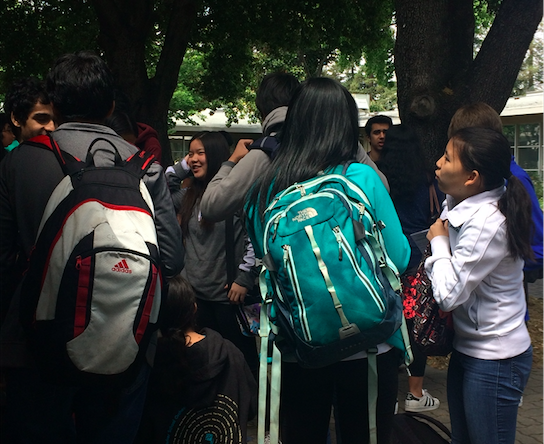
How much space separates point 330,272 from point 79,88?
1198 mm

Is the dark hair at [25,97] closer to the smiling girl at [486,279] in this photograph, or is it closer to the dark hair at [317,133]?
the dark hair at [317,133]

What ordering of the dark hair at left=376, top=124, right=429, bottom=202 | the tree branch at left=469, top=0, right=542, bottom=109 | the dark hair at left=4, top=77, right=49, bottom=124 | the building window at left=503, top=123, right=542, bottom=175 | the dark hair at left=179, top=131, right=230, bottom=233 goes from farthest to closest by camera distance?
the building window at left=503, top=123, right=542, bottom=175 → the tree branch at left=469, top=0, right=542, bottom=109 → the dark hair at left=376, top=124, right=429, bottom=202 → the dark hair at left=179, top=131, right=230, bottom=233 → the dark hair at left=4, top=77, right=49, bottom=124

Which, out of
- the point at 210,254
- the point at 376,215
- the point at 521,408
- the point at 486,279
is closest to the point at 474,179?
the point at 486,279

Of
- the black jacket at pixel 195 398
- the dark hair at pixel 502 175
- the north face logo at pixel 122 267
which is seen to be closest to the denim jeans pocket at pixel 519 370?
the dark hair at pixel 502 175

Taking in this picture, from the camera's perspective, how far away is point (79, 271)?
1953mm

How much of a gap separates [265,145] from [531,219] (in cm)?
116

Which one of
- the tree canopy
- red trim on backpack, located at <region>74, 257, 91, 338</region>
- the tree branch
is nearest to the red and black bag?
red trim on backpack, located at <region>74, 257, 91, 338</region>

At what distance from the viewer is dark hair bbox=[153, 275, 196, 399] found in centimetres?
281

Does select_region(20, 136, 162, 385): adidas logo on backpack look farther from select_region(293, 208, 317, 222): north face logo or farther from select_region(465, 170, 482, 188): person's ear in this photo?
select_region(465, 170, 482, 188): person's ear

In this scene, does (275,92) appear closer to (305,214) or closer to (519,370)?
(305,214)

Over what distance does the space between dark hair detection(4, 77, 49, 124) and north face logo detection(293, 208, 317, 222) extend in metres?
1.95

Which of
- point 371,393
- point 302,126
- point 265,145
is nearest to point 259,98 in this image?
point 265,145

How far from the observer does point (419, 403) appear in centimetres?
447

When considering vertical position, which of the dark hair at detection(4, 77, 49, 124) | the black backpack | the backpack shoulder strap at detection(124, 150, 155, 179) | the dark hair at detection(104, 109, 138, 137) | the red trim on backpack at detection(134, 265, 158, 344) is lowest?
the black backpack
